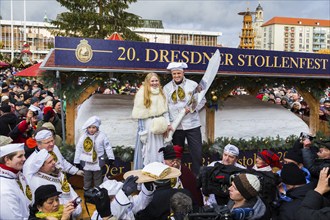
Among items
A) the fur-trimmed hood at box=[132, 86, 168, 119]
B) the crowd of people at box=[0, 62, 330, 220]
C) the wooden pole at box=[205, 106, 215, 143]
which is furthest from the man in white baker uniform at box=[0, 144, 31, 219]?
the wooden pole at box=[205, 106, 215, 143]

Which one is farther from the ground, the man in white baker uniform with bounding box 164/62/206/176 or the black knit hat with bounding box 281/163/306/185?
the man in white baker uniform with bounding box 164/62/206/176

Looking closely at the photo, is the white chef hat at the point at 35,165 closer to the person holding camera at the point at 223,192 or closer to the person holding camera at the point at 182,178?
the person holding camera at the point at 182,178

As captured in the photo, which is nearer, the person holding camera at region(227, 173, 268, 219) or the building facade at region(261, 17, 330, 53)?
the person holding camera at region(227, 173, 268, 219)

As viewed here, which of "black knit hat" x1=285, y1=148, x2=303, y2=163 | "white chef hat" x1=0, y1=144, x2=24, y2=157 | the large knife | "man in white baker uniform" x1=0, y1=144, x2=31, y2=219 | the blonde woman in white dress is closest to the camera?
"man in white baker uniform" x1=0, y1=144, x2=31, y2=219

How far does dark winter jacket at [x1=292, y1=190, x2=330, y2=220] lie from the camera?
2.78 m

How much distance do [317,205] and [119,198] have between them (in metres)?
1.53

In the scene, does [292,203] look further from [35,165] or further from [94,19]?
[94,19]

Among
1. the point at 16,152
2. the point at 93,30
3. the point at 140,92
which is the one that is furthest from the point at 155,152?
the point at 93,30

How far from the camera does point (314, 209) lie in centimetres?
288

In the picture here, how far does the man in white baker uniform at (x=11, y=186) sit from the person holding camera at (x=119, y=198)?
24.4 inches

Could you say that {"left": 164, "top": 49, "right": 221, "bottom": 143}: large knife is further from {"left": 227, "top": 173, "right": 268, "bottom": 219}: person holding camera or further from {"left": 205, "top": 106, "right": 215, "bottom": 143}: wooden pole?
{"left": 227, "top": 173, "right": 268, "bottom": 219}: person holding camera

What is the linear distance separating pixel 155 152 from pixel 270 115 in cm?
344

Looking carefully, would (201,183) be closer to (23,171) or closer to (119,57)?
(23,171)

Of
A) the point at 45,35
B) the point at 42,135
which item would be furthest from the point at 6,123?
the point at 45,35
